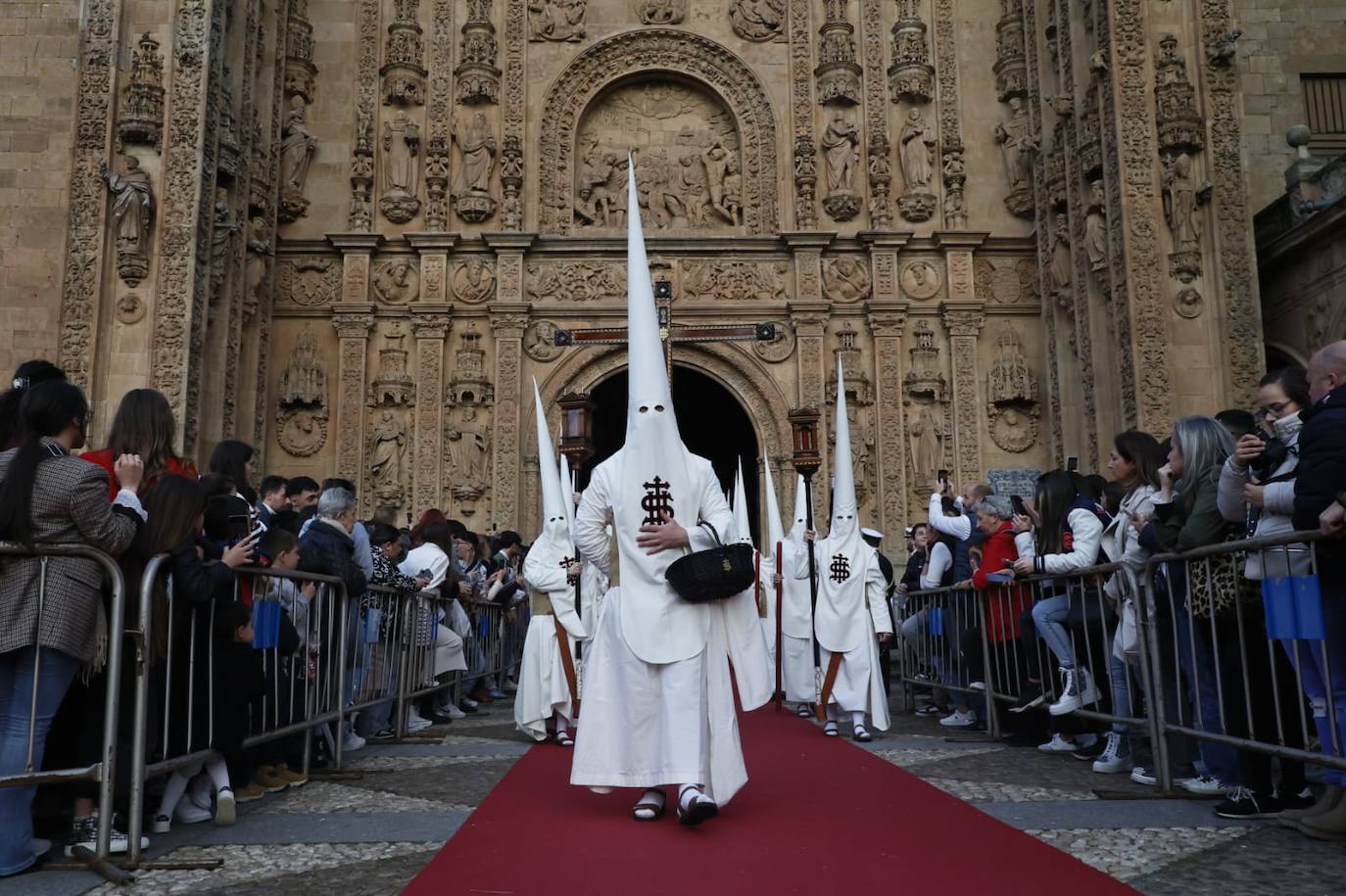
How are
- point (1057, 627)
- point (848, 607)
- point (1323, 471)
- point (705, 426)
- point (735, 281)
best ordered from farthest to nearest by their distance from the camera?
point (705, 426) < point (735, 281) < point (848, 607) < point (1057, 627) < point (1323, 471)

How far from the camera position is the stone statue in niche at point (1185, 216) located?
14562mm

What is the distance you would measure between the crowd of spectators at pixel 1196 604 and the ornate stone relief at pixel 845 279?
1004 cm

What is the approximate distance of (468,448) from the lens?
17719 millimetres

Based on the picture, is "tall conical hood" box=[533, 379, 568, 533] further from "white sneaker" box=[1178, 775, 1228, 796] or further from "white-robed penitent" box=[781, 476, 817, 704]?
"white sneaker" box=[1178, 775, 1228, 796]

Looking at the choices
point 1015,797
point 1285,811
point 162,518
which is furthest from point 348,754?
point 1285,811

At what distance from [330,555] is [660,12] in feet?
49.2

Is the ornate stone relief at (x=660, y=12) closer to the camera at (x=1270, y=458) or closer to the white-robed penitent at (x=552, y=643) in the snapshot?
the white-robed penitent at (x=552, y=643)

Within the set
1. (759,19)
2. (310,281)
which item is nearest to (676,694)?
(310,281)

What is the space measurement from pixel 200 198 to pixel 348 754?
32.0 ft

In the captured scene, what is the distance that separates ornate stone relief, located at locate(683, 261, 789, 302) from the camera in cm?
1848

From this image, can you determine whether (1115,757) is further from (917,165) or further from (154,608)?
(917,165)

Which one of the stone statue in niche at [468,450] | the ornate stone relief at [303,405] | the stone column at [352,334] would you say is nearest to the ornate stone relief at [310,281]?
the stone column at [352,334]

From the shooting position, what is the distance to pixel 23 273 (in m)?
14.3

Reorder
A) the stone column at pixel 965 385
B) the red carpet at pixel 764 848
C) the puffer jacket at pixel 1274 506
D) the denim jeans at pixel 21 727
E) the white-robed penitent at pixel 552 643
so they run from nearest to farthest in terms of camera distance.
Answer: the red carpet at pixel 764 848 → the denim jeans at pixel 21 727 → the puffer jacket at pixel 1274 506 → the white-robed penitent at pixel 552 643 → the stone column at pixel 965 385
